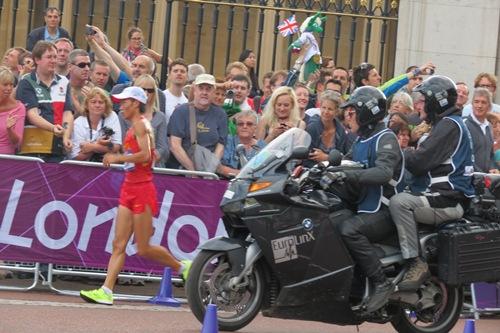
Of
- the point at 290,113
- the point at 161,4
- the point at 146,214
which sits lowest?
the point at 146,214

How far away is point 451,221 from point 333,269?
1.10 meters

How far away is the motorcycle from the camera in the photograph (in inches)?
421

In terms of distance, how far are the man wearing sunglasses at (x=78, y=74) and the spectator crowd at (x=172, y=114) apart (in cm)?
1

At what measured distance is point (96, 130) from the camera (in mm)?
13742

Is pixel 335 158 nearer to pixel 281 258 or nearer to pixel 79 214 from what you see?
pixel 281 258

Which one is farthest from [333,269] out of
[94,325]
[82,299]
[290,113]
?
[290,113]

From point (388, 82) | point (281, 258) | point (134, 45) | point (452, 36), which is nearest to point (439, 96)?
point (281, 258)

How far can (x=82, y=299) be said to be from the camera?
498 inches

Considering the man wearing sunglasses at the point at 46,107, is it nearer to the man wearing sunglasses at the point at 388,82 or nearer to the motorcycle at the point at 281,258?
the motorcycle at the point at 281,258

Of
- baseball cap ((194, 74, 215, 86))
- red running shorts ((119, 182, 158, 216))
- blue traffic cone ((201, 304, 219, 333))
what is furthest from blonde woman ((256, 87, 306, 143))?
blue traffic cone ((201, 304, 219, 333))

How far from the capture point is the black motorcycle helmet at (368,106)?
11.2 metres

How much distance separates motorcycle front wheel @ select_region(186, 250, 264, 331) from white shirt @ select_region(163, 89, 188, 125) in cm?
433

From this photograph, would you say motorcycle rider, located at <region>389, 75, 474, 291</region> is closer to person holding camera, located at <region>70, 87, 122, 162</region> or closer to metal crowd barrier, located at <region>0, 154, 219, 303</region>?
metal crowd barrier, located at <region>0, 154, 219, 303</region>

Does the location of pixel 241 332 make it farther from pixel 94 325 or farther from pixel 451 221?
pixel 451 221
